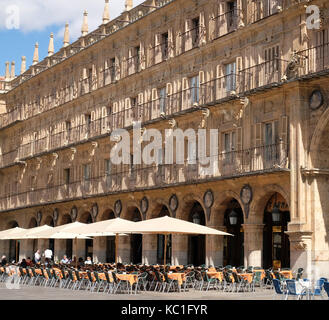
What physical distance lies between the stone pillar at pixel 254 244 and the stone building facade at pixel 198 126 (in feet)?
0.15

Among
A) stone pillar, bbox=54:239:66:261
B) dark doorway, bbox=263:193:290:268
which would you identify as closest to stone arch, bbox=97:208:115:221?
stone pillar, bbox=54:239:66:261

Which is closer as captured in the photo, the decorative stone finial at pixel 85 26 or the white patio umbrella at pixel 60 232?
the white patio umbrella at pixel 60 232

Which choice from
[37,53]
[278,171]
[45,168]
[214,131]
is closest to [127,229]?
[278,171]

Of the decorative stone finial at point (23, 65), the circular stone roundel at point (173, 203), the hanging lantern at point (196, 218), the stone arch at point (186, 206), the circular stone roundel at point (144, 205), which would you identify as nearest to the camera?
the hanging lantern at point (196, 218)

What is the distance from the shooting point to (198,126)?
31.8m

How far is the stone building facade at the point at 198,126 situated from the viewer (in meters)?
25.9

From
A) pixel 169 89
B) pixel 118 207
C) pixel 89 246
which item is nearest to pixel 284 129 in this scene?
pixel 169 89

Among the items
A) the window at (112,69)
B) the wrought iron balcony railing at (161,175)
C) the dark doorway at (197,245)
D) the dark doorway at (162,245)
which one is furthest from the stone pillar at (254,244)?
the window at (112,69)

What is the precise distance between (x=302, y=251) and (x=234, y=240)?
6404mm

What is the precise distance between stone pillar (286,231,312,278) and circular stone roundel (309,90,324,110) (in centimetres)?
460

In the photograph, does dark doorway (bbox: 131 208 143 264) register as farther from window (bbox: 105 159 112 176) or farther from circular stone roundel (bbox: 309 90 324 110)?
circular stone roundel (bbox: 309 90 324 110)

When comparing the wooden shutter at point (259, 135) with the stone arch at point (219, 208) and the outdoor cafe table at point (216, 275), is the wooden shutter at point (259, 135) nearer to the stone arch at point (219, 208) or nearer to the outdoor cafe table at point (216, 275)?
the stone arch at point (219, 208)
